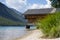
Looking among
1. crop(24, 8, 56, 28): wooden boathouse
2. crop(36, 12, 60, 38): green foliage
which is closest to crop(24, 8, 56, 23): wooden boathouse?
crop(24, 8, 56, 28): wooden boathouse

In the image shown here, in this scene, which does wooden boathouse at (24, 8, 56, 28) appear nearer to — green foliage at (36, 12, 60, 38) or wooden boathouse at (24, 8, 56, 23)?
wooden boathouse at (24, 8, 56, 23)

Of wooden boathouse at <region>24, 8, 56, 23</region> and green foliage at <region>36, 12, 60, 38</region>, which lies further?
wooden boathouse at <region>24, 8, 56, 23</region>

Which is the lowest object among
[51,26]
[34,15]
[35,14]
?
[34,15]

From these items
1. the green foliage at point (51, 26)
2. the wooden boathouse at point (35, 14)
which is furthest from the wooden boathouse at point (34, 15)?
the green foliage at point (51, 26)

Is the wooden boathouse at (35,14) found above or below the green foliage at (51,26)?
below

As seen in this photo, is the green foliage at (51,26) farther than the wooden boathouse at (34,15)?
No

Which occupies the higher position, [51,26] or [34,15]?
Result: [51,26]

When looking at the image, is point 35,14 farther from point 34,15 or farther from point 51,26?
point 51,26

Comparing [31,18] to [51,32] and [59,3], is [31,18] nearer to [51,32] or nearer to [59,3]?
[59,3]

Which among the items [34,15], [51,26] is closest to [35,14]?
[34,15]

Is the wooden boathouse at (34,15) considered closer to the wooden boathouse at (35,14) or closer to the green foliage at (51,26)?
the wooden boathouse at (35,14)

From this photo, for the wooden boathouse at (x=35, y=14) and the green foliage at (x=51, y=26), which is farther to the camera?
the wooden boathouse at (x=35, y=14)

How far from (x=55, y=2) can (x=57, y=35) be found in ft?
91.0

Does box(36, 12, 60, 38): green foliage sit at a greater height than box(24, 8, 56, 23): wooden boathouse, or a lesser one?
greater
